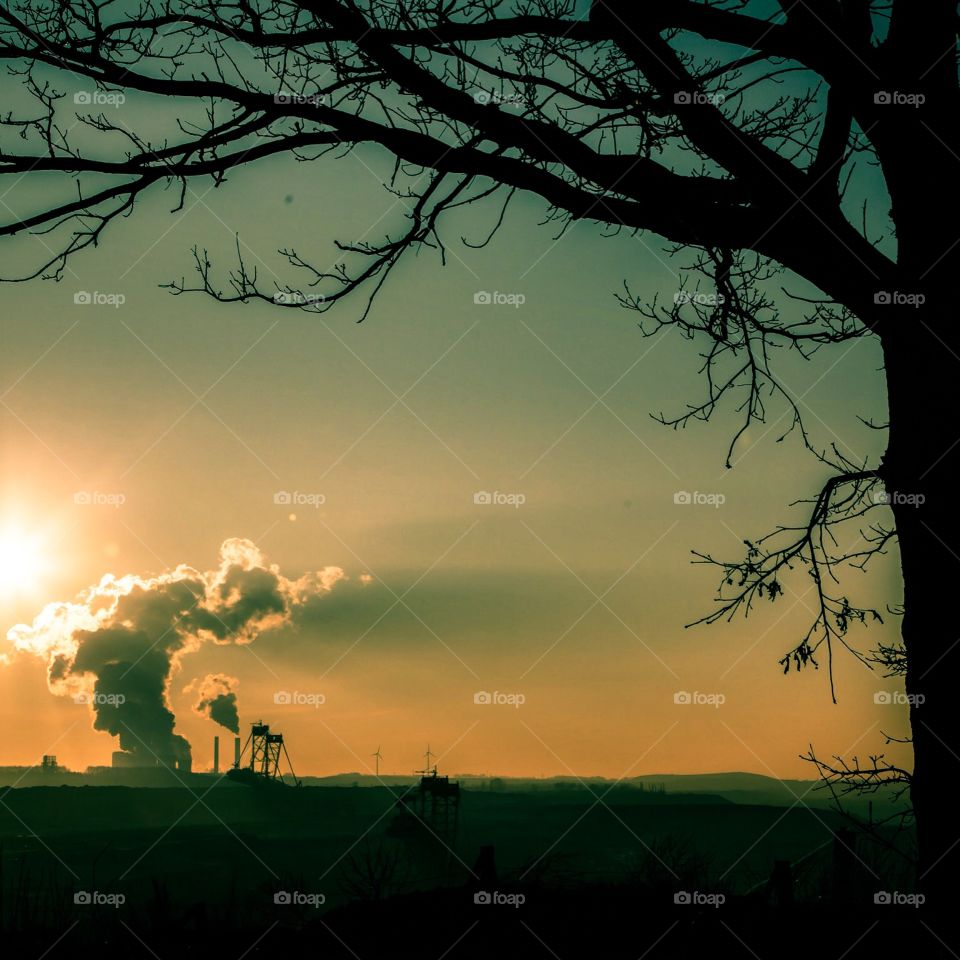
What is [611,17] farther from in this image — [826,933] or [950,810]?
[826,933]

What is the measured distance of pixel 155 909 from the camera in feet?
35.4

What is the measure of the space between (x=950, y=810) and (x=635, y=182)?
12.0 ft

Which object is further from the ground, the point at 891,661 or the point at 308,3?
the point at 308,3

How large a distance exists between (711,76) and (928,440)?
2507 millimetres

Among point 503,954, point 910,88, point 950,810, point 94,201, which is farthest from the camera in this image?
point 503,954

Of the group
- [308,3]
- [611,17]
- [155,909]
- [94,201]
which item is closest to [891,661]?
[611,17]

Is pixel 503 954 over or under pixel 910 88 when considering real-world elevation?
under

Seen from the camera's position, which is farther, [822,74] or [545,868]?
[545,868]

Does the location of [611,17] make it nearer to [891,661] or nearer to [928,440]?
[928,440]

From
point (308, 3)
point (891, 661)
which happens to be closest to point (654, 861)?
point (891, 661)

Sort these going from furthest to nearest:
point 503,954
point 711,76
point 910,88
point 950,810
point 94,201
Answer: point 503,954
point 94,201
point 711,76
point 910,88
point 950,810

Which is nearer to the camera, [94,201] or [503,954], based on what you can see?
[94,201]

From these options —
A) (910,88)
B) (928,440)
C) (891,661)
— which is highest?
(910,88)

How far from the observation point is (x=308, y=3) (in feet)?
18.1
